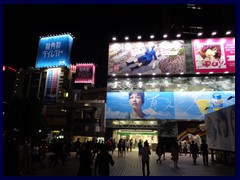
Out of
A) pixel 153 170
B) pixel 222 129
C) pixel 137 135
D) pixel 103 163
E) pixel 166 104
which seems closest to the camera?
pixel 103 163

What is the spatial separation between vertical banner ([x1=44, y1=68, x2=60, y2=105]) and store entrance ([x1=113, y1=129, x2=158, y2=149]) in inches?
1391

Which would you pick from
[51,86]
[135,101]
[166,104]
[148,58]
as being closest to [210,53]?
[148,58]

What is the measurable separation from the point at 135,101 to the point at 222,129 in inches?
695

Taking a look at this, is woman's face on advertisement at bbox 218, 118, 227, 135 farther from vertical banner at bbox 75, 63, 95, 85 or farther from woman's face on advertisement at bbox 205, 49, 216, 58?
vertical banner at bbox 75, 63, 95, 85

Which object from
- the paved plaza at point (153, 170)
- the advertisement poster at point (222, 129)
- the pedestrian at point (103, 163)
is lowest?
the paved plaza at point (153, 170)

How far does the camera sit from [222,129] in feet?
45.3

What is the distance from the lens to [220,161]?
49.7 feet

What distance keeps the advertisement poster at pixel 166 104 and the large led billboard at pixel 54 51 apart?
35136mm

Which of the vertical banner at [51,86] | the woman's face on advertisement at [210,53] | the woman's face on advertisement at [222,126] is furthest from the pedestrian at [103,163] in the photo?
the vertical banner at [51,86]

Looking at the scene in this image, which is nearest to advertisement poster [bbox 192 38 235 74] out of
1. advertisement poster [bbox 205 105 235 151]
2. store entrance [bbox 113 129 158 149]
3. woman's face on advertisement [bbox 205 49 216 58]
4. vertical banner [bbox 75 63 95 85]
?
woman's face on advertisement [bbox 205 49 216 58]

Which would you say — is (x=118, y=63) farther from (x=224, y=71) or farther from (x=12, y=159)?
(x=12, y=159)

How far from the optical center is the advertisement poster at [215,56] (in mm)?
29469

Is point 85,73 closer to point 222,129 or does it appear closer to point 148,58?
point 148,58

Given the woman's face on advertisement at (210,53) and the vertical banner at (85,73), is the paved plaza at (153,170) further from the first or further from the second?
the vertical banner at (85,73)
